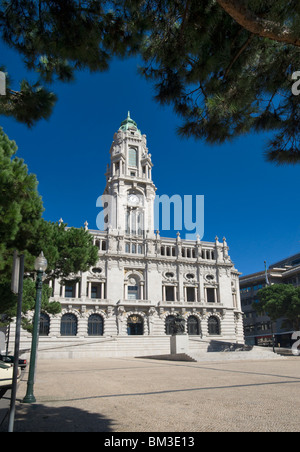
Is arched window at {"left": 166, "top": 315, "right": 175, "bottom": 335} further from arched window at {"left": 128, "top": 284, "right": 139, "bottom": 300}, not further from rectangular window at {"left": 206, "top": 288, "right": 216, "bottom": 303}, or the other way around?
rectangular window at {"left": 206, "top": 288, "right": 216, "bottom": 303}

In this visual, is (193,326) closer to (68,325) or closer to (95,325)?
(95,325)

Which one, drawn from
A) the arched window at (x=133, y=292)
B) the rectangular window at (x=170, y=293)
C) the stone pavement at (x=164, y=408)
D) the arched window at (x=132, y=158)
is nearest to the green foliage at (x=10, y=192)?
the stone pavement at (x=164, y=408)

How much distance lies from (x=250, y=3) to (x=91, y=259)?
18763 millimetres

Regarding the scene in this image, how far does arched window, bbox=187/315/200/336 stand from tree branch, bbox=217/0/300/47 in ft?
167

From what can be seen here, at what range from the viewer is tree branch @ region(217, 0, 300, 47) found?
552 cm

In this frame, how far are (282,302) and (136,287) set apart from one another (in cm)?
2238

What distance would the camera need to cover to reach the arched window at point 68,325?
46781 millimetres

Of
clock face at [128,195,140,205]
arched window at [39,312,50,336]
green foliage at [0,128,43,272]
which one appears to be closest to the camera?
green foliage at [0,128,43,272]

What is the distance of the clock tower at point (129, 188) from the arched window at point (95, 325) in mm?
13009

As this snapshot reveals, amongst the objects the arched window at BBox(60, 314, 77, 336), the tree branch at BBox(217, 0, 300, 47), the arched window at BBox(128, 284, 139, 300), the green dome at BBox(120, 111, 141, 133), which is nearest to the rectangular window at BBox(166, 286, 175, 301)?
the arched window at BBox(128, 284, 139, 300)

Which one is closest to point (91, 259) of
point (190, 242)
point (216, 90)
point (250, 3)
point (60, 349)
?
point (216, 90)

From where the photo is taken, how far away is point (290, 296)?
52312 mm

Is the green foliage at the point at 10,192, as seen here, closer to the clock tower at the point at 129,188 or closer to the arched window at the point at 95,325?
the arched window at the point at 95,325

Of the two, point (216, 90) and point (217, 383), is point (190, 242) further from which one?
point (216, 90)
